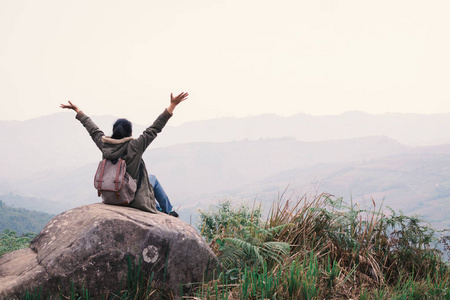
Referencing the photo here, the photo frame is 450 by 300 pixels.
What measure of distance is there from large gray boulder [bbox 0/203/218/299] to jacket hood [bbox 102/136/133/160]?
0.76m

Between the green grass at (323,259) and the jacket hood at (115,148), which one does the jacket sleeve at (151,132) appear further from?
the green grass at (323,259)

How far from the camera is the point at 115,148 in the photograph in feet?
20.8

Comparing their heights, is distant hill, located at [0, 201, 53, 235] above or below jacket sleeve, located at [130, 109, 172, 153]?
below

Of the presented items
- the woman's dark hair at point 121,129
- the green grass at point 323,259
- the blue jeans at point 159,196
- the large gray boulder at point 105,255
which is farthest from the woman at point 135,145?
the green grass at point 323,259

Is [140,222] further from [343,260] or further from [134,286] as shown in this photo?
[343,260]

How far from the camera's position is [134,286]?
5.49 meters

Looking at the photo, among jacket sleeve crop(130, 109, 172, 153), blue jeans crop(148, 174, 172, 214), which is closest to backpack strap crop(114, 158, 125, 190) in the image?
jacket sleeve crop(130, 109, 172, 153)

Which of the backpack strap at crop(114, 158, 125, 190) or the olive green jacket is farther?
the olive green jacket

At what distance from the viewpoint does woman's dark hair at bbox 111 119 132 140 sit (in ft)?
21.2

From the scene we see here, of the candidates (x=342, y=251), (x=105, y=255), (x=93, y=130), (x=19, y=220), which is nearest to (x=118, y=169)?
(x=93, y=130)

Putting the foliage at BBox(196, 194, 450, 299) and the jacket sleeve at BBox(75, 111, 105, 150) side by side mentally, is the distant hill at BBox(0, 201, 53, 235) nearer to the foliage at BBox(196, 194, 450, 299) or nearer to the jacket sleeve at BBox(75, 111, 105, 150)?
the jacket sleeve at BBox(75, 111, 105, 150)

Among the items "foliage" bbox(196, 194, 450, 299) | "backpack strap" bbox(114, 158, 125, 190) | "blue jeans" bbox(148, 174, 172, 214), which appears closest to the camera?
"foliage" bbox(196, 194, 450, 299)

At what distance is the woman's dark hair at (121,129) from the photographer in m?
6.45

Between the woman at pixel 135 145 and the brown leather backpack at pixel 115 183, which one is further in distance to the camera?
the woman at pixel 135 145
